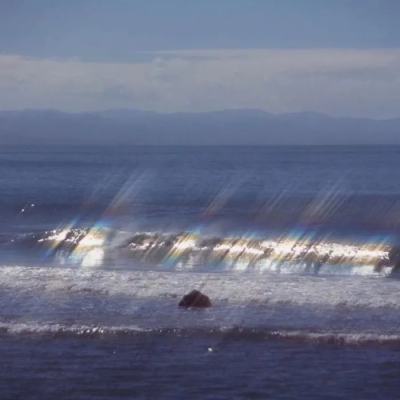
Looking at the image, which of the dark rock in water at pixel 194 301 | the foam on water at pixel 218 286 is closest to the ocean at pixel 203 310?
the foam on water at pixel 218 286

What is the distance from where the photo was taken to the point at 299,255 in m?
27.3

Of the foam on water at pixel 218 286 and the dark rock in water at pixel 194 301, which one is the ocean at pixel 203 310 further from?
the dark rock in water at pixel 194 301

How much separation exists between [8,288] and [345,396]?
32.5 ft

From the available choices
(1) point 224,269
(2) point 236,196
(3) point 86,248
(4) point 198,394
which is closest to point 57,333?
(4) point 198,394

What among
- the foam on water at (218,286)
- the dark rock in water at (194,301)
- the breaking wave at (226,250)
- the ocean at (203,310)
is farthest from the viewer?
the breaking wave at (226,250)

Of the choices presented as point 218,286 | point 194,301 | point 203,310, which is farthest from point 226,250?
point 203,310

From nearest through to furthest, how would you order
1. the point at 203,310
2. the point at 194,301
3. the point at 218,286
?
the point at 203,310
the point at 194,301
the point at 218,286

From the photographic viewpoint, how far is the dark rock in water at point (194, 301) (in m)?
17.0

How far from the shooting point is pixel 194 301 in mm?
17047

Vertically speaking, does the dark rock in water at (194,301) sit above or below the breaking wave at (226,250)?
below

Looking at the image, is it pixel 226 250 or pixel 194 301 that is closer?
pixel 194 301

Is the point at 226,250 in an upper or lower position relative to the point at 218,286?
upper

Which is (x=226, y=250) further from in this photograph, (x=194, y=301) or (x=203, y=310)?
(x=203, y=310)

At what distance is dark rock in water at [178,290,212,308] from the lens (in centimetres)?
1702
